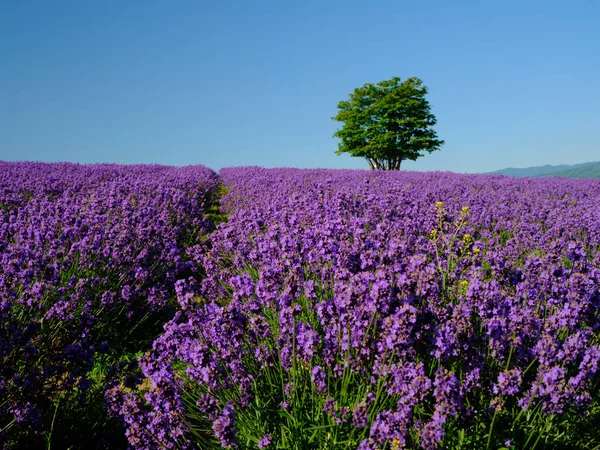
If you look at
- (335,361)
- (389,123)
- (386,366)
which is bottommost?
(335,361)

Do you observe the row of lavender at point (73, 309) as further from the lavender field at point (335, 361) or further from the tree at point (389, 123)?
the tree at point (389, 123)

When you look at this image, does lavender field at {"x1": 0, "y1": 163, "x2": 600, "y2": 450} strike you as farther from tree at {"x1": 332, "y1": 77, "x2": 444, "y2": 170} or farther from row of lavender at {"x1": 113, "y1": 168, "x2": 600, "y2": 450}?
tree at {"x1": 332, "y1": 77, "x2": 444, "y2": 170}

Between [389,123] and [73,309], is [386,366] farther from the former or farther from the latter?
[389,123]

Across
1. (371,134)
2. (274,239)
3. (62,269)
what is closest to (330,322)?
(274,239)

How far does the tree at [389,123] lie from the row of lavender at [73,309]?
1088 inches

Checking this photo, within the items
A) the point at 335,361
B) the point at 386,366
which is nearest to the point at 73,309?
the point at 335,361

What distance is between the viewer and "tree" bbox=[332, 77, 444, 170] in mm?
32281

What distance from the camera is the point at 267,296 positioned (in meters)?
2.54

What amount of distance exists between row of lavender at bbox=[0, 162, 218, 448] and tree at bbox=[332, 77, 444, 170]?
27.6 meters

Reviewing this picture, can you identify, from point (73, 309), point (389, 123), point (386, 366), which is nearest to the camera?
point (386, 366)

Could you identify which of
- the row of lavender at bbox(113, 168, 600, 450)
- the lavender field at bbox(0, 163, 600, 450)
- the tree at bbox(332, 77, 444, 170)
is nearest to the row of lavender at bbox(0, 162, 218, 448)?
the lavender field at bbox(0, 163, 600, 450)

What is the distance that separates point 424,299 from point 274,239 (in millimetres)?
1528

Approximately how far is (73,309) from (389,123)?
32.0 m

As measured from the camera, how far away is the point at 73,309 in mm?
3426
